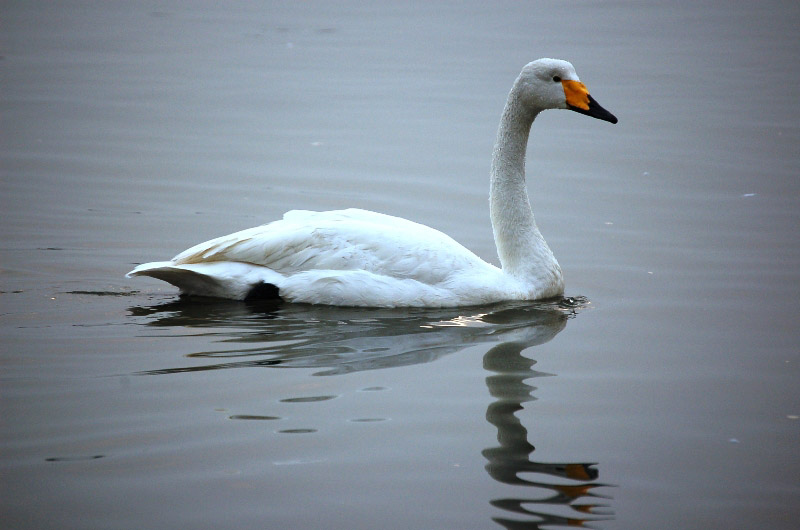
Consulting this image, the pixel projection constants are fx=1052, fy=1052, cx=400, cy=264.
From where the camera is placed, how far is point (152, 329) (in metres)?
7.59

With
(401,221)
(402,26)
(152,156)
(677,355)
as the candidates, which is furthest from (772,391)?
(402,26)

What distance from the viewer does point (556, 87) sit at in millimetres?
8633

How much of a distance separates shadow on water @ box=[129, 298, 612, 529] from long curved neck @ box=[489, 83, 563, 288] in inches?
13.5

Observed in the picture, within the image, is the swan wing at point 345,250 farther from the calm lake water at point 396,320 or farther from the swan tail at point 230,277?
the calm lake water at point 396,320

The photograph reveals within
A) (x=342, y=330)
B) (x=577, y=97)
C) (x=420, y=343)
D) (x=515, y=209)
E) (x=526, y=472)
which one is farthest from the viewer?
(x=515, y=209)

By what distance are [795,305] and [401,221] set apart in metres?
3.23

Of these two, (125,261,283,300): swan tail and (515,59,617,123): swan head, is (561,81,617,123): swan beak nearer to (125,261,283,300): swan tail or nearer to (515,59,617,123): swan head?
(515,59,617,123): swan head

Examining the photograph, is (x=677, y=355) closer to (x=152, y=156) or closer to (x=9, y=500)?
(x=9, y=500)

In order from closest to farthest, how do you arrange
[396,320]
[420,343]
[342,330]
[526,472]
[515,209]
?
[526,472] → [420,343] → [342,330] → [396,320] → [515,209]

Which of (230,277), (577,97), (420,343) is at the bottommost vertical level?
(420,343)

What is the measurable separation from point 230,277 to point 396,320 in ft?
4.43

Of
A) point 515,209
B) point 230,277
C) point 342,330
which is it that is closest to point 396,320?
point 342,330

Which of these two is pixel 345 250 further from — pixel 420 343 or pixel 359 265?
pixel 420 343

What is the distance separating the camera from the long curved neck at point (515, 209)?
868cm
